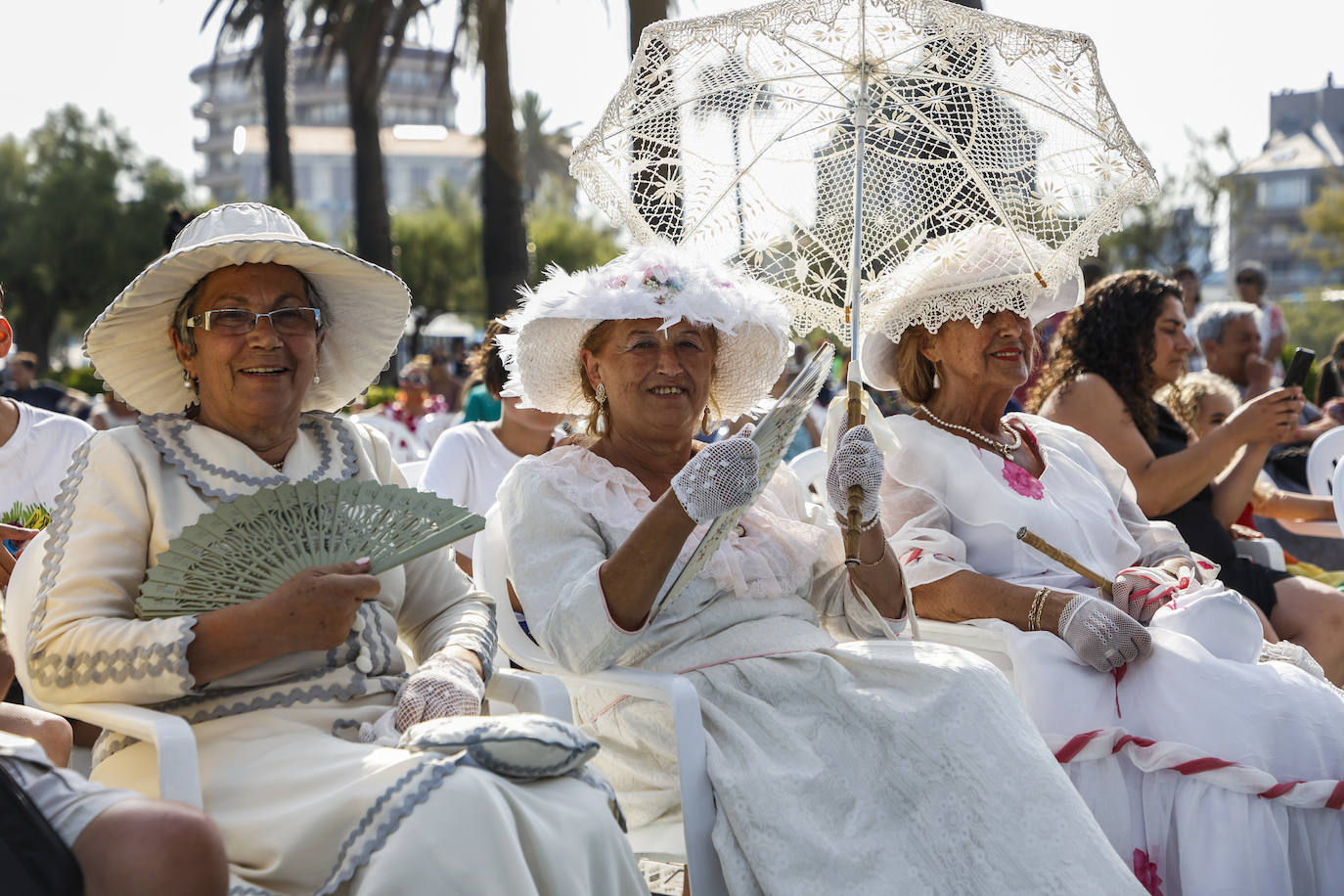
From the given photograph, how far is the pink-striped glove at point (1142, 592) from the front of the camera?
357cm

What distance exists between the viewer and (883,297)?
3.94 meters

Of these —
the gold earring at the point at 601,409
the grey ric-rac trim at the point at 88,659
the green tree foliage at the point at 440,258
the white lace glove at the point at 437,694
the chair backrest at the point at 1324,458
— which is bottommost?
the green tree foliage at the point at 440,258

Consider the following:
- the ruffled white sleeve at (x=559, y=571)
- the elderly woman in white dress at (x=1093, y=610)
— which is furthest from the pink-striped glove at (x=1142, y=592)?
the ruffled white sleeve at (x=559, y=571)

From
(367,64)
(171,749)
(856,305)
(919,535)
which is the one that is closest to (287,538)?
(171,749)

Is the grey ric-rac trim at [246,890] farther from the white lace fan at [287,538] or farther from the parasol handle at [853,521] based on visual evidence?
the parasol handle at [853,521]

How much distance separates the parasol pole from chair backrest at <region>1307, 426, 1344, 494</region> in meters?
3.01

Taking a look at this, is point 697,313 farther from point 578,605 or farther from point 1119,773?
point 1119,773

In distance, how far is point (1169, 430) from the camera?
4.88 metres

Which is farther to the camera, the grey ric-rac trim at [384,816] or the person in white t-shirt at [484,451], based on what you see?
the person in white t-shirt at [484,451]

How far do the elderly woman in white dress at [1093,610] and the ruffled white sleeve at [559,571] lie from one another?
1.09 metres

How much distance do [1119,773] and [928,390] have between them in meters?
1.34

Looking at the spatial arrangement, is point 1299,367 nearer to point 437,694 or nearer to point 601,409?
point 601,409

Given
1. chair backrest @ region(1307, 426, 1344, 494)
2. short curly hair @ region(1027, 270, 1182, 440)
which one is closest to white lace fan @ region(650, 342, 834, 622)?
short curly hair @ region(1027, 270, 1182, 440)

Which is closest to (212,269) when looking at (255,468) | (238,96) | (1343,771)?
(255,468)
